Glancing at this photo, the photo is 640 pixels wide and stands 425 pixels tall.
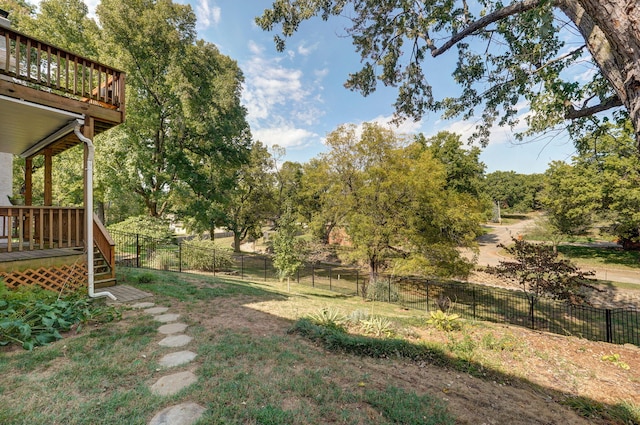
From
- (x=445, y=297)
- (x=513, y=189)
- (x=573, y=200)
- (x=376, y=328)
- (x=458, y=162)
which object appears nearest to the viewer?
(x=376, y=328)

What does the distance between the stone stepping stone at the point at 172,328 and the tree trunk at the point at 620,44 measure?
5583 millimetres

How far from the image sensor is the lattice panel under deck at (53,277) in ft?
14.5

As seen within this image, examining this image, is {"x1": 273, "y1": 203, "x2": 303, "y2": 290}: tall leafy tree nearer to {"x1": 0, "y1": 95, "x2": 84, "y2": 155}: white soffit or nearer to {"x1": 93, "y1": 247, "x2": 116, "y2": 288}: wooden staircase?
{"x1": 93, "y1": 247, "x2": 116, "y2": 288}: wooden staircase

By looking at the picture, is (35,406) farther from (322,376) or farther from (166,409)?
(322,376)

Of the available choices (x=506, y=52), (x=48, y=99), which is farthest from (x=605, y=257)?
(x=48, y=99)

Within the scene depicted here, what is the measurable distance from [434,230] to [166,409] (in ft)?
35.8

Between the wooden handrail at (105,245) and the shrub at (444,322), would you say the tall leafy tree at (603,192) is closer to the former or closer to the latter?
the shrub at (444,322)

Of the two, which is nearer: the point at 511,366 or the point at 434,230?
the point at 511,366

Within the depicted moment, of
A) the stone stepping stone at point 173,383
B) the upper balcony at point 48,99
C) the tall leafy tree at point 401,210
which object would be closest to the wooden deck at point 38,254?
the upper balcony at point 48,99

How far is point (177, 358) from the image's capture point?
3.04 meters

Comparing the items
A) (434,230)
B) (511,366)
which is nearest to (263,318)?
(511,366)

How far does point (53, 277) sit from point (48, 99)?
325 centimetres

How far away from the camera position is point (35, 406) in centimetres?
214

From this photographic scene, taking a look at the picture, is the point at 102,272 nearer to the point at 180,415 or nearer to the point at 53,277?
the point at 53,277
